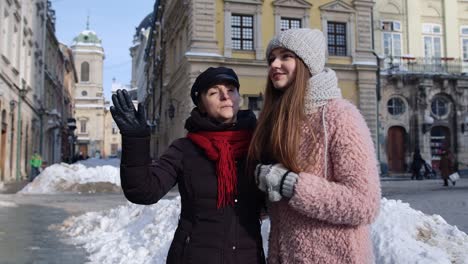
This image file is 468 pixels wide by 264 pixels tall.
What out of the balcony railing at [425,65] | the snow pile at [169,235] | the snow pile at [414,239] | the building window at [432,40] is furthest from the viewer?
the building window at [432,40]

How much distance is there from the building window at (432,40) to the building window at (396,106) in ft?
12.8

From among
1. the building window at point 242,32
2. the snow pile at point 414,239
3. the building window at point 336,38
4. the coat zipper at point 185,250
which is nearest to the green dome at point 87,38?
the building window at point 242,32

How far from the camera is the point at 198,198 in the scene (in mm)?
2398

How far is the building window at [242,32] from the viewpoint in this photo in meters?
25.7

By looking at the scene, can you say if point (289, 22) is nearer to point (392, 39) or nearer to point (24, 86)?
point (392, 39)

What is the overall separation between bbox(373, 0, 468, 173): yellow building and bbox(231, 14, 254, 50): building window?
9.36 meters

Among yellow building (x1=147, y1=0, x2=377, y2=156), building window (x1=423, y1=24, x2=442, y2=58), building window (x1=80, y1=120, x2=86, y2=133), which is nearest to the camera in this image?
yellow building (x1=147, y1=0, x2=377, y2=156)

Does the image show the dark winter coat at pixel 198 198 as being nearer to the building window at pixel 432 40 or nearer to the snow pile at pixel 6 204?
the snow pile at pixel 6 204

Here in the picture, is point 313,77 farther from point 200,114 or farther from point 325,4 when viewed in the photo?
point 325,4

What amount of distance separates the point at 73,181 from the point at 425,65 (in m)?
23.0

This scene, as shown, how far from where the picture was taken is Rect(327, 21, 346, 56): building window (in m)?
27.4

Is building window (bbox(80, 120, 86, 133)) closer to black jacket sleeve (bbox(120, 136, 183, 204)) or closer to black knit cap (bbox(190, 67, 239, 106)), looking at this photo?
black knit cap (bbox(190, 67, 239, 106))

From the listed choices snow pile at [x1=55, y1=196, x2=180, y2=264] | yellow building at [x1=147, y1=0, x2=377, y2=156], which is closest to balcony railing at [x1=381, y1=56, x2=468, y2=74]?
yellow building at [x1=147, y1=0, x2=377, y2=156]

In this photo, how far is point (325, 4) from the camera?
27297 mm
